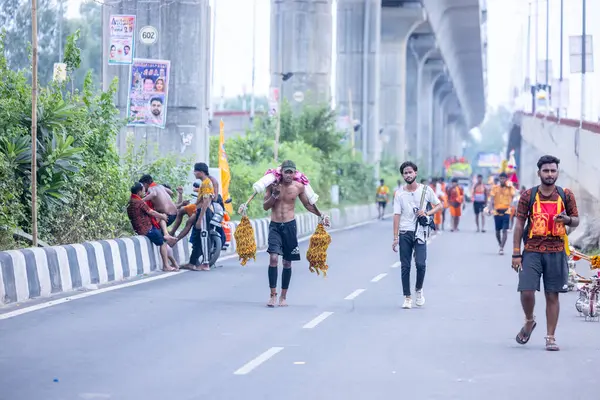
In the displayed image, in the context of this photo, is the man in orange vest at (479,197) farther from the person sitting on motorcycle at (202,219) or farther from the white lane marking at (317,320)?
the white lane marking at (317,320)

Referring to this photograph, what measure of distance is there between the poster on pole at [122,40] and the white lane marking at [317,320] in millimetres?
9988

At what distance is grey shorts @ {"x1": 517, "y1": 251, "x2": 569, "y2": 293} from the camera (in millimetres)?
12375

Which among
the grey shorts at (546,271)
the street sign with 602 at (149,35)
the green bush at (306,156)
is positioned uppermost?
the street sign with 602 at (149,35)

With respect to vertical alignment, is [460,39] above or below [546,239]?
above

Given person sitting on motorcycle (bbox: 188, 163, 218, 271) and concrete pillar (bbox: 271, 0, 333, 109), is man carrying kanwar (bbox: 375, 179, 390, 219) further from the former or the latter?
person sitting on motorcycle (bbox: 188, 163, 218, 271)

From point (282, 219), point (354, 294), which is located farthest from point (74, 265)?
point (354, 294)

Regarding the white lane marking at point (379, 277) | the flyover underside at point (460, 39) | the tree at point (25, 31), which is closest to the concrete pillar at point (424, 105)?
the flyover underside at point (460, 39)

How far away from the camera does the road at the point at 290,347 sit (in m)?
9.87

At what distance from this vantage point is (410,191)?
16656 mm

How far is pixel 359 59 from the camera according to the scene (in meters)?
62.0

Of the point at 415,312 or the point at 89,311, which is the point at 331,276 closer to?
the point at 415,312

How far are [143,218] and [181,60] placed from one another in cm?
849

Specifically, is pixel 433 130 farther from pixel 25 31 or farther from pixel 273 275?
pixel 273 275

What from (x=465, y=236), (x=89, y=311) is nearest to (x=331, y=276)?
(x=89, y=311)
